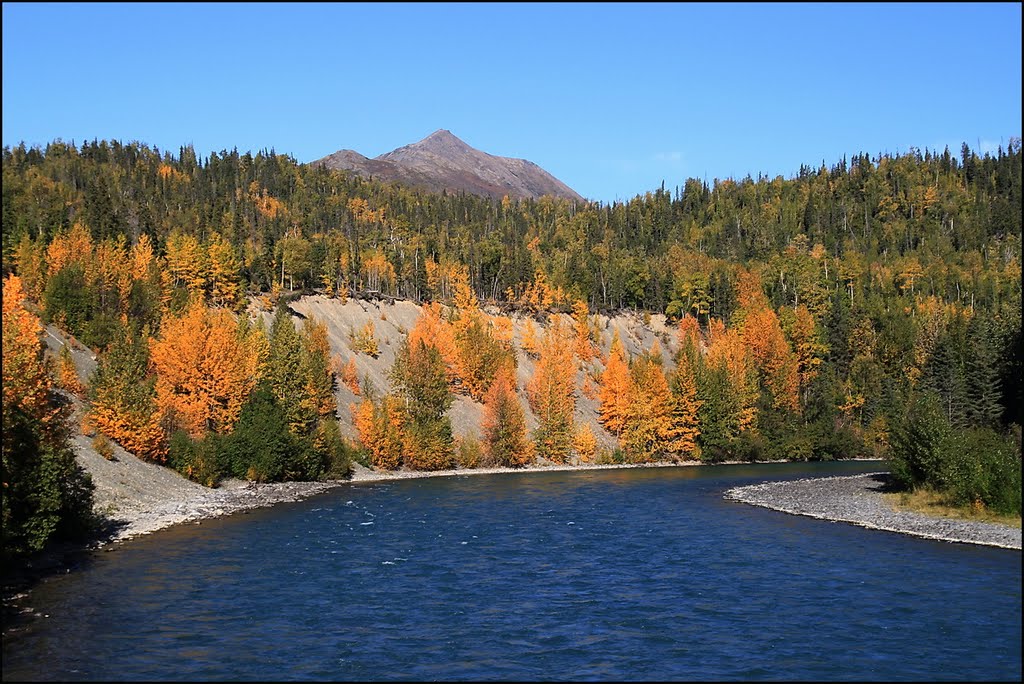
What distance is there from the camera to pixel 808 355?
15300 cm

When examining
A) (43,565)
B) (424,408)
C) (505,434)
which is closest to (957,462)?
(43,565)

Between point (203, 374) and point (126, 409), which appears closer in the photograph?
point (126, 409)

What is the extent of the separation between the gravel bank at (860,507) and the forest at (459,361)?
3.78 meters

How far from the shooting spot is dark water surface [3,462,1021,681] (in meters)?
28.7

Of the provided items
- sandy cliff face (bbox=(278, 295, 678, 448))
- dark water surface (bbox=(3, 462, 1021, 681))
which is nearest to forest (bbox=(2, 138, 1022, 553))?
sandy cliff face (bbox=(278, 295, 678, 448))

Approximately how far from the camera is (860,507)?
210 feet

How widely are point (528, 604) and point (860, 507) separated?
36617 mm

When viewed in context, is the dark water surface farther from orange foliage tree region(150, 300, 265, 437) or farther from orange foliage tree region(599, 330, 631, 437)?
orange foliage tree region(599, 330, 631, 437)

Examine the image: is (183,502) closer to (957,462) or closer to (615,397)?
(957,462)

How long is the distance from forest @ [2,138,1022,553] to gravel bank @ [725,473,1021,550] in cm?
378

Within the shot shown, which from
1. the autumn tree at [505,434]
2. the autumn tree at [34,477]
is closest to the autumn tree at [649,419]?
the autumn tree at [505,434]

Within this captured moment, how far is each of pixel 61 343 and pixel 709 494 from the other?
6580 centimetres

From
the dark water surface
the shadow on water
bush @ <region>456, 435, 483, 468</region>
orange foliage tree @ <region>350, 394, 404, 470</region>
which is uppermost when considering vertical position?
orange foliage tree @ <region>350, 394, 404, 470</region>

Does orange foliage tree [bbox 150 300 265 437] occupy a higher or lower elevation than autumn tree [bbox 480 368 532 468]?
higher
